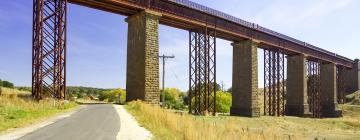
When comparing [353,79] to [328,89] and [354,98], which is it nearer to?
[354,98]

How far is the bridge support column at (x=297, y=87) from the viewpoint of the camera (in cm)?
5381

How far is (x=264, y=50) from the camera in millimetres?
49062

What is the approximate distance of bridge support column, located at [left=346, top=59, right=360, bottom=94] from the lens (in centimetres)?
7831

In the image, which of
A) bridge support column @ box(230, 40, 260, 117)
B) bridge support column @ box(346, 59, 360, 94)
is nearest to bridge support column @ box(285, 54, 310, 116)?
bridge support column @ box(230, 40, 260, 117)

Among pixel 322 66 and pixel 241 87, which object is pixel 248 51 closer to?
pixel 241 87

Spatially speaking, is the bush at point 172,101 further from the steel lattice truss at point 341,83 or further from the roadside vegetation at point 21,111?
the steel lattice truss at point 341,83

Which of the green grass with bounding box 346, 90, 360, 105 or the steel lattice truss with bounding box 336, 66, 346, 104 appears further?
the steel lattice truss with bounding box 336, 66, 346, 104

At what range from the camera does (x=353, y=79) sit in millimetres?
80250

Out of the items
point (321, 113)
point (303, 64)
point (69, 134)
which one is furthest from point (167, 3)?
point (321, 113)

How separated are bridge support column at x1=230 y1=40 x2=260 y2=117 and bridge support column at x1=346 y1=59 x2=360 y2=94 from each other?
149ft

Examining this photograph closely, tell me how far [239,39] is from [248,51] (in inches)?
69.1

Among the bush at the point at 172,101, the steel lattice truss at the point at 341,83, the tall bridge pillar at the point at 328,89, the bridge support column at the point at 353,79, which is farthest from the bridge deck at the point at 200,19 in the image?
the bridge support column at the point at 353,79

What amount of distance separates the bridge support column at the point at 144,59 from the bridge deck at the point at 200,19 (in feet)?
3.60

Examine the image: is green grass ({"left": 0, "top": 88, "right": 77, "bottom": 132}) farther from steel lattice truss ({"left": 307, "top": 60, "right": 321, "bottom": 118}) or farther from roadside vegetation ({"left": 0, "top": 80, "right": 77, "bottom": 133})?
steel lattice truss ({"left": 307, "top": 60, "right": 321, "bottom": 118})
